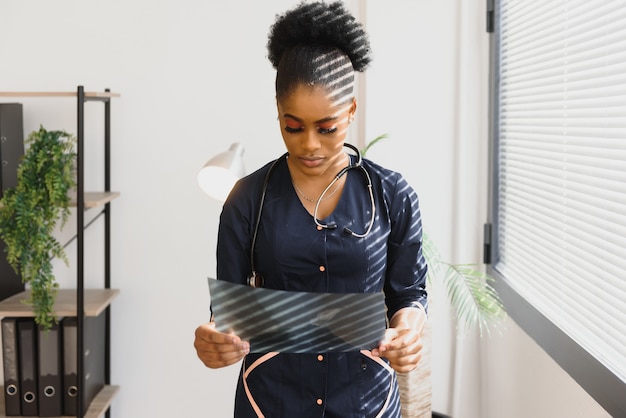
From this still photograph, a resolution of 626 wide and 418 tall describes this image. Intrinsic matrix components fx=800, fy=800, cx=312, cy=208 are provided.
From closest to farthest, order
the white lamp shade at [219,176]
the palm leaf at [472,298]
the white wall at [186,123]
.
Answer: the white lamp shade at [219,176] → the palm leaf at [472,298] → the white wall at [186,123]

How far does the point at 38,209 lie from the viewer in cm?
252

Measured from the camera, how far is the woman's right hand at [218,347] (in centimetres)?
117

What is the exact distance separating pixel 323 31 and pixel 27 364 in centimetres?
187

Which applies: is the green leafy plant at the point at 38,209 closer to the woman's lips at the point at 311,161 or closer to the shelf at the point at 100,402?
the shelf at the point at 100,402

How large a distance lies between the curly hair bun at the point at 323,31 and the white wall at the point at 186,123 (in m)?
1.45

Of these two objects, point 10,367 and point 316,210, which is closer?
point 316,210

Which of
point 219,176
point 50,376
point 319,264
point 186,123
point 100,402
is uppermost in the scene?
point 186,123

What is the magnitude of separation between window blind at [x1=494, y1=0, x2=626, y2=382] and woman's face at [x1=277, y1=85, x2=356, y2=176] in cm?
61

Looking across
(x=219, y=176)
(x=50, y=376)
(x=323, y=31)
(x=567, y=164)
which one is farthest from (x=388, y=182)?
(x=50, y=376)

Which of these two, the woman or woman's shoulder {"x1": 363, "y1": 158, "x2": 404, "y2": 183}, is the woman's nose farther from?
woman's shoulder {"x1": 363, "y1": 158, "x2": 404, "y2": 183}

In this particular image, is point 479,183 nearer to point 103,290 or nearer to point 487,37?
point 487,37

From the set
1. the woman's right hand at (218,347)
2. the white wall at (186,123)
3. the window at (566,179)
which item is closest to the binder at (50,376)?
the white wall at (186,123)

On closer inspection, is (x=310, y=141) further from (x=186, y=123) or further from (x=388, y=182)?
(x=186, y=123)

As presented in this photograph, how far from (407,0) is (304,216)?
1.63 m
